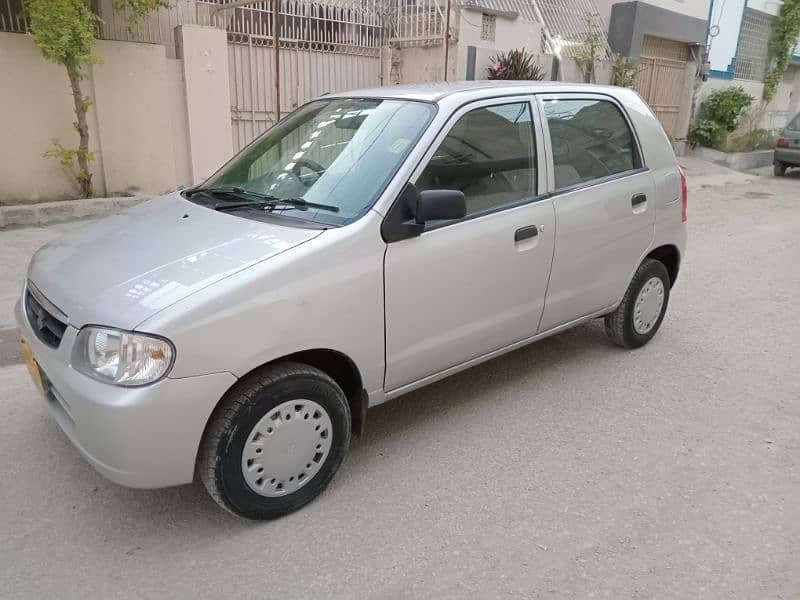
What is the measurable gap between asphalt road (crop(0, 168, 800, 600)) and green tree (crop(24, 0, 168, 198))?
434 centimetres

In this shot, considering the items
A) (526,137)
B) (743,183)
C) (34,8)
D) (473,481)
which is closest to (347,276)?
(473,481)

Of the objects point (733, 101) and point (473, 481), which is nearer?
point (473, 481)

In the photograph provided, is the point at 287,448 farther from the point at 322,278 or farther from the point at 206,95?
the point at 206,95

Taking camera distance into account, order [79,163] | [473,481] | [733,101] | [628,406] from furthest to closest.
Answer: [733,101], [79,163], [628,406], [473,481]

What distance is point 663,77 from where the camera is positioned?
55.1 ft

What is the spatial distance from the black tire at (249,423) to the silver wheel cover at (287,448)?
0.09 feet

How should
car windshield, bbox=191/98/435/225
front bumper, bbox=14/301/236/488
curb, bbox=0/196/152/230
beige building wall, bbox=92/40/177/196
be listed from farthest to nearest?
beige building wall, bbox=92/40/177/196
curb, bbox=0/196/152/230
car windshield, bbox=191/98/435/225
front bumper, bbox=14/301/236/488

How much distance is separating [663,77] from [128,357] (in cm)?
1740

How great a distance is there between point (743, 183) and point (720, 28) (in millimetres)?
6554

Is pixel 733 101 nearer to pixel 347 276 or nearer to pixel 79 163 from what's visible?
pixel 79 163

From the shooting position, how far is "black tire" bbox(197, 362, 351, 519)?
2637mm

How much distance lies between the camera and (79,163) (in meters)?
7.84

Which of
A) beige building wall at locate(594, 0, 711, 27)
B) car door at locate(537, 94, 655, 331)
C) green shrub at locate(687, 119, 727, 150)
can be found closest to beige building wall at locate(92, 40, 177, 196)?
car door at locate(537, 94, 655, 331)

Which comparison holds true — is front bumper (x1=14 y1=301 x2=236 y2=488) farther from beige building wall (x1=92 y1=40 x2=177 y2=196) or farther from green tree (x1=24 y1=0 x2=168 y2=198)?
beige building wall (x1=92 y1=40 x2=177 y2=196)
